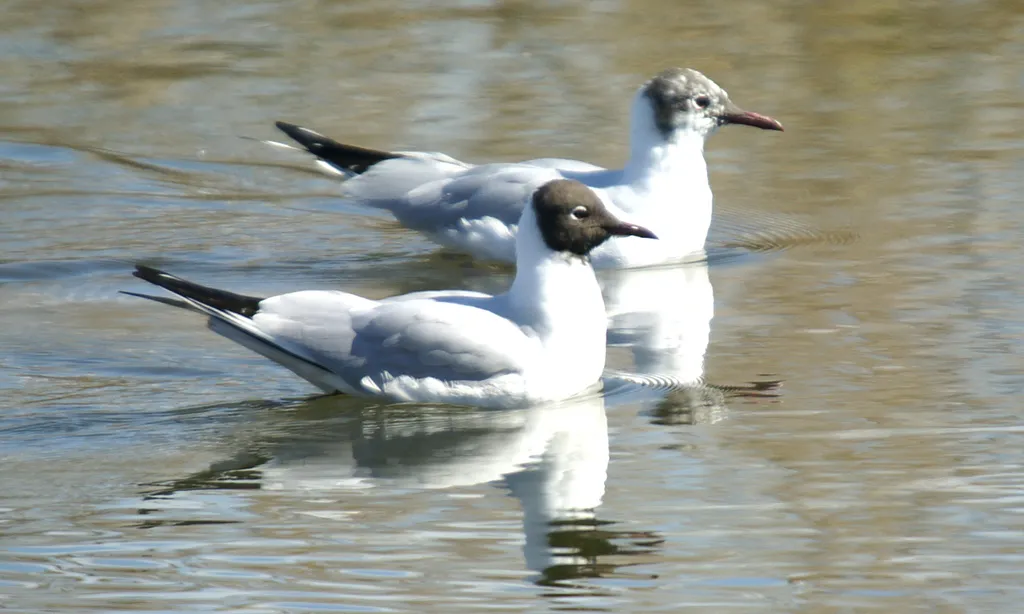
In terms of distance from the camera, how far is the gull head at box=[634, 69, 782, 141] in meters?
9.67

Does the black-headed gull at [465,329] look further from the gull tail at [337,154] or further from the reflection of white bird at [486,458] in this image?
the gull tail at [337,154]

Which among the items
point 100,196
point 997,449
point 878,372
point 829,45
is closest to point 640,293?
point 878,372

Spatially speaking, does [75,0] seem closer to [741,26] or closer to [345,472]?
[741,26]

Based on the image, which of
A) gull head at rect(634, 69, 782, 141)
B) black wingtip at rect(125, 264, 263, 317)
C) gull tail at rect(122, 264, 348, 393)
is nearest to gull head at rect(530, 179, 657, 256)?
gull tail at rect(122, 264, 348, 393)

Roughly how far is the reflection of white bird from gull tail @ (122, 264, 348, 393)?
31cm

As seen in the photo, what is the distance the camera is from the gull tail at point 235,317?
22.5ft

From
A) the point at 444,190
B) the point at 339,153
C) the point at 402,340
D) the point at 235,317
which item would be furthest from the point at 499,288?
the point at 235,317

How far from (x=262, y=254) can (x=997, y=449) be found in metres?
4.38

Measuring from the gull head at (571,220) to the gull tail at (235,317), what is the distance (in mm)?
972

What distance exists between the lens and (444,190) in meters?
9.62

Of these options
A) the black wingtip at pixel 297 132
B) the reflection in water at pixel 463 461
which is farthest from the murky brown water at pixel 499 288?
the black wingtip at pixel 297 132

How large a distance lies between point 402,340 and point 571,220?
791 millimetres

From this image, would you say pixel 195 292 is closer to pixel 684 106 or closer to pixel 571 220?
pixel 571 220

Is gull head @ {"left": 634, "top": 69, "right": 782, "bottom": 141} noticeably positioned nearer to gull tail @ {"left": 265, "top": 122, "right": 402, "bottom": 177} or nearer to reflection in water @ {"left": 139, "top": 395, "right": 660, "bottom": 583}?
gull tail @ {"left": 265, "top": 122, "right": 402, "bottom": 177}
